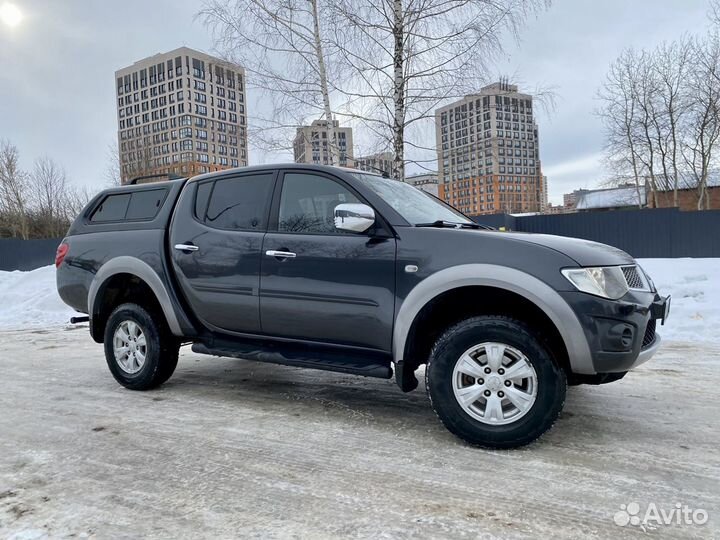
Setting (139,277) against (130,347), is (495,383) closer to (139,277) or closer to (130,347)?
(139,277)

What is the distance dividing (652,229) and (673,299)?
803 centimetres

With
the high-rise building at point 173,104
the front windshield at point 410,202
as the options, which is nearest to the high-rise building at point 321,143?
the front windshield at point 410,202

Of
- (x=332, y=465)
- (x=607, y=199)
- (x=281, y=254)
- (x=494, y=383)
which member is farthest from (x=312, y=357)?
(x=607, y=199)

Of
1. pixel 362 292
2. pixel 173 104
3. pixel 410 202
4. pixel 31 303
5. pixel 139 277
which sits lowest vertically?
pixel 31 303

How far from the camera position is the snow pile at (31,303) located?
1035 centimetres

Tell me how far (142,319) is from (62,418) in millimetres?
989

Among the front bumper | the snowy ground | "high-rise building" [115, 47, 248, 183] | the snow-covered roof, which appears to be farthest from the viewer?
"high-rise building" [115, 47, 248, 183]

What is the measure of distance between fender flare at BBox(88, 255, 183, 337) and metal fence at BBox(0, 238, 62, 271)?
18.9 metres

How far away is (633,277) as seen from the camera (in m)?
3.15

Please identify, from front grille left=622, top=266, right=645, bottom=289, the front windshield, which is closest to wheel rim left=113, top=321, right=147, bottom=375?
the front windshield

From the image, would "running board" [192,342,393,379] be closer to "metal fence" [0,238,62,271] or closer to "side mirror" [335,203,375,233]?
"side mirror" [335,203,375,233]

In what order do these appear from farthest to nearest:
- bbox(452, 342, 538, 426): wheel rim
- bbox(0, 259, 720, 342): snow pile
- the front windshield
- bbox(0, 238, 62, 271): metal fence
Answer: bbox(0, 238, 62, 271): metal fence → bbox(0, 259, 720, 342): snow pile → the front windshield → bbox(452, 342, 538, 426): wheel rim

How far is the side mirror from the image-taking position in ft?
10.9

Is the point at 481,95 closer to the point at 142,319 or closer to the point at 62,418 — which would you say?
the point at 142,319
